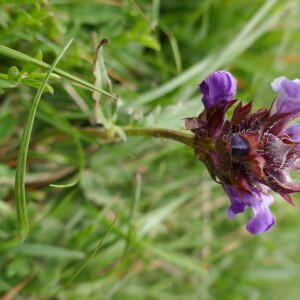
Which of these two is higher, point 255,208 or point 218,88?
point 218,88

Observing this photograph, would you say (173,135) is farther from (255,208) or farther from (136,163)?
(136,163)

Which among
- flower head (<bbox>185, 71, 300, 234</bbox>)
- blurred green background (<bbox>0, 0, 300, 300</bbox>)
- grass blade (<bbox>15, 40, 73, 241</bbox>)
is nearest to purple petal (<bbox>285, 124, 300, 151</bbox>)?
flower head (<bbox>185, 71, 300, 234</bbox>)

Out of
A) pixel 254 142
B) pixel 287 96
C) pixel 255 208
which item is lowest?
pixel 255 208

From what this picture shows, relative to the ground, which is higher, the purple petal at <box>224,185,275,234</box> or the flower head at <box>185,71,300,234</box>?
the flower head at <box>185,71,300,234</box>

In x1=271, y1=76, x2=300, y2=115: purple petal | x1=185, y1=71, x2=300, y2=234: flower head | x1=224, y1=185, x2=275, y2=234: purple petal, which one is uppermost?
x1=271, y1=76, x2=300, y2=115: purple petal

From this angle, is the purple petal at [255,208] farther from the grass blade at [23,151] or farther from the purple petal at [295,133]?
the grass blade at [23,151]

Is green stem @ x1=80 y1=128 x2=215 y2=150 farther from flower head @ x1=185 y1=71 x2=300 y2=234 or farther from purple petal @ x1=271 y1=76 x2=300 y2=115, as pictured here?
purple petal @ x1=271 y1=76 x2=300 y2=115

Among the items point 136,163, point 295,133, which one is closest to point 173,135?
point 295,133

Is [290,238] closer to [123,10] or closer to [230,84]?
[123,10]
